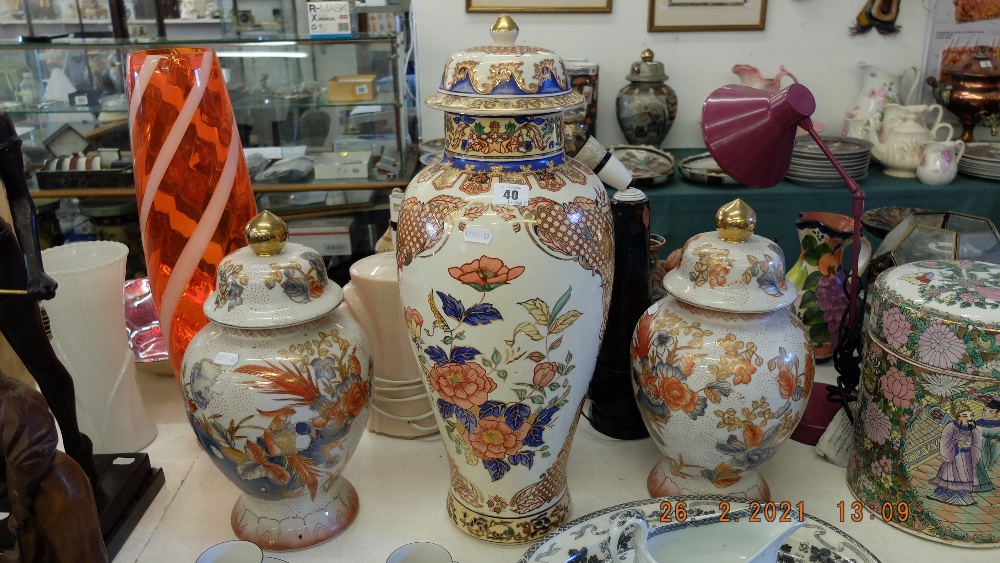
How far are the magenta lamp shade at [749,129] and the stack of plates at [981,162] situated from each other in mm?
1697

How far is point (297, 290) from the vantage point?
3.17 feet

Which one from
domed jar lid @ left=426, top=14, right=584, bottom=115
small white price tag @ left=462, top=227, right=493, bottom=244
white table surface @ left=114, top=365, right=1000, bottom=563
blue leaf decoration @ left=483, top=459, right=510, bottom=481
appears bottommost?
white table surface @ left=114, top=365, right=1000, bottom=563

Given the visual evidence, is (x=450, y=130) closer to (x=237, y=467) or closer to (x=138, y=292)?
(x=237, y=467)

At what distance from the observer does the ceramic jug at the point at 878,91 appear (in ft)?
8.59

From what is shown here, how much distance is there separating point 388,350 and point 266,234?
0.34m

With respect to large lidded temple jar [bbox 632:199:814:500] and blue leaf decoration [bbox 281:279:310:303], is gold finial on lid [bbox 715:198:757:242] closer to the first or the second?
large lidded temple jar [bbox 632:199:814:500]

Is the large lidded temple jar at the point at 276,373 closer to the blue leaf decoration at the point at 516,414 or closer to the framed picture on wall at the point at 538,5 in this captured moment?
the blue leaf decoration at the point at 516,414

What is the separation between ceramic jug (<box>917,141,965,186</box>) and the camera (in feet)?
7.51

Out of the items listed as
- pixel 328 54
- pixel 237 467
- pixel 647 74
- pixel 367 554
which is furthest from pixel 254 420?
pixel 647 74

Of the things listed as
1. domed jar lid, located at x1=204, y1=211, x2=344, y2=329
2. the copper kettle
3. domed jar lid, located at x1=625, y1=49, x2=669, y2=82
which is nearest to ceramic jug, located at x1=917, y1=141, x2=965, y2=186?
the copper kettle

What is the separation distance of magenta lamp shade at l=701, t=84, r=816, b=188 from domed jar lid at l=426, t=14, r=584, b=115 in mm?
247

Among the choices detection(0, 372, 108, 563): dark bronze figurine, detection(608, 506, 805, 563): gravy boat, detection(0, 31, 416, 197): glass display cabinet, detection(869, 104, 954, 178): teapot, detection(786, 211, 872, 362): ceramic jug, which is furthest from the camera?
detection(869, 104, 954, 178): teapot

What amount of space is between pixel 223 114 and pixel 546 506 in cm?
78

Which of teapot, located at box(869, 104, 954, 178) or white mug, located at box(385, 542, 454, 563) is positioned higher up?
teapot, located at box(869, 104, 954, 178)
